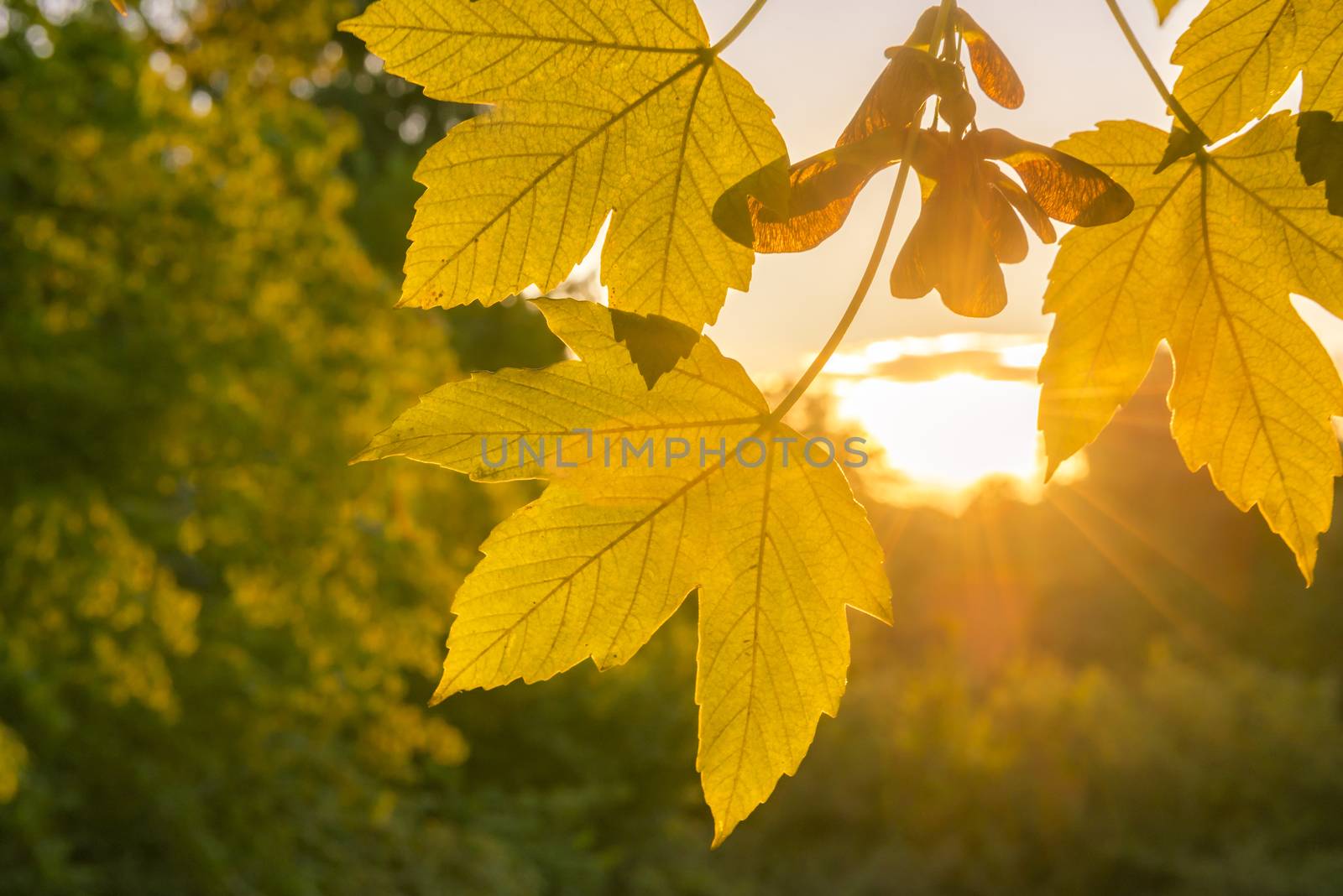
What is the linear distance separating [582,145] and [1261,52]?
422 mm

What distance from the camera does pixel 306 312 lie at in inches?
264

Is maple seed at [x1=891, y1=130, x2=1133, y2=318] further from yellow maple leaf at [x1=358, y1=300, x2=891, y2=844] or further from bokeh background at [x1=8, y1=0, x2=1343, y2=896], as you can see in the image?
bokeh background at [x1=8, y1=0, x2=1343, y2=896]

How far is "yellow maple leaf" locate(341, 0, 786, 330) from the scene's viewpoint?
0.65m

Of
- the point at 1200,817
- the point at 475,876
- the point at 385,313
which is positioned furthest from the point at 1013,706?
the point at 385,313

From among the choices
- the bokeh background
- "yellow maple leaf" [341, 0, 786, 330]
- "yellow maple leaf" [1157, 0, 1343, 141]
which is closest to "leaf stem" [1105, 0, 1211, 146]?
"yellow maple leaf" [1157, 0, 1343, 141]

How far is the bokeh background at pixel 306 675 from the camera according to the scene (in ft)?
17.7

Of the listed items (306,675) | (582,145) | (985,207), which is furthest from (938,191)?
(306,675)

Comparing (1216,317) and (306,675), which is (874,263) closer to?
(1216,317)

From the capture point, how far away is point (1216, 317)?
74 cm

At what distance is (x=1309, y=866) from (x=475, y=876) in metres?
6.05

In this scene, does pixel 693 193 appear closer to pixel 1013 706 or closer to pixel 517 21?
pixel 517 21

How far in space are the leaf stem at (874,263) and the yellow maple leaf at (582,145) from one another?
0.23 feet

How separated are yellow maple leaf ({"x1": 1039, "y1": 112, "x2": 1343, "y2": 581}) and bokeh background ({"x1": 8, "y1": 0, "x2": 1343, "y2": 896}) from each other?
12.1ft

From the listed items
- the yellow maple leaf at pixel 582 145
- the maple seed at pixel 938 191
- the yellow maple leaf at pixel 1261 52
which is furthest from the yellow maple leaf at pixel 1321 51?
the yellow maple leaf at pixel 582 145
